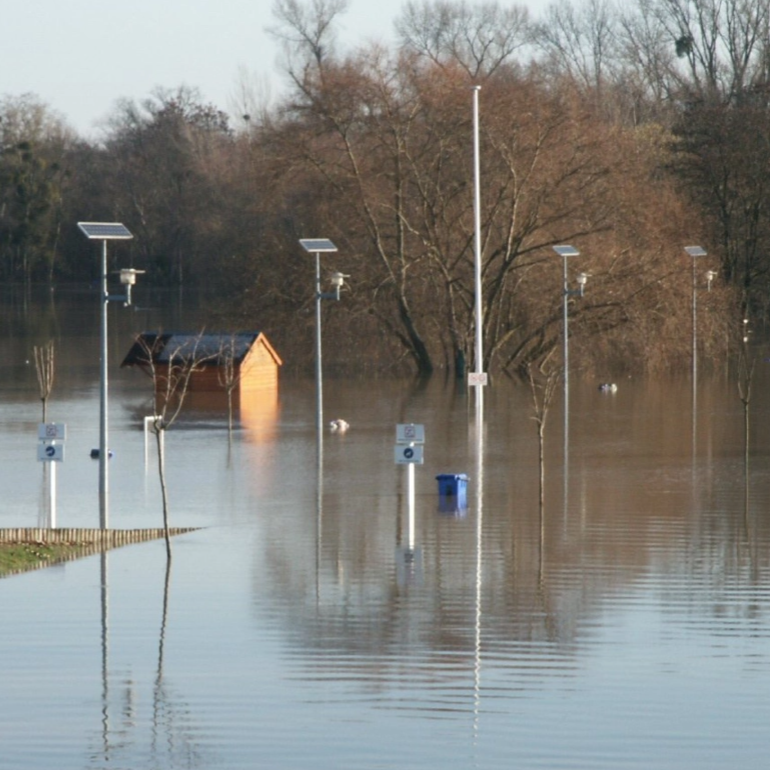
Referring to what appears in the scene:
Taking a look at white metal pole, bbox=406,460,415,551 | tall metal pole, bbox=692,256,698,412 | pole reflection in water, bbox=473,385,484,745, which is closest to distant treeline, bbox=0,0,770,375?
tall metal pole, bbox=692,256,698,412

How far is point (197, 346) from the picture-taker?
4000 centimetres

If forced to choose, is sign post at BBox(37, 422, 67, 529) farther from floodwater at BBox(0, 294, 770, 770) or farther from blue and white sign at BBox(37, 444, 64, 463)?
floodwater at BBox(0, 294, 770, 770)

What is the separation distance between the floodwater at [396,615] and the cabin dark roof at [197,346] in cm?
1157

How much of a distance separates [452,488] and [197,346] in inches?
760

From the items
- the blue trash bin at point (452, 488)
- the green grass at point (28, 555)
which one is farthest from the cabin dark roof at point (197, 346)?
the green grass at point (28, 555)

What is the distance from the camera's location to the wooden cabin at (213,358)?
40094 millimetres

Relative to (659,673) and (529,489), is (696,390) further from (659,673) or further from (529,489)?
(659,673)

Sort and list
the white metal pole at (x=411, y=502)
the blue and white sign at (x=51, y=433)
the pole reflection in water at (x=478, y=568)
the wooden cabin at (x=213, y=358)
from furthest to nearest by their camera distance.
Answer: the wooden cabin at (x=213, y=358) < the blue and white sign at (x=51, y=433) < the white metal pole at (x=411, y=502) < the pole reflection in water at (x=478, y=568)

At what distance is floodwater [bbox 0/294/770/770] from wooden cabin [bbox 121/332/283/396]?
11.5 m

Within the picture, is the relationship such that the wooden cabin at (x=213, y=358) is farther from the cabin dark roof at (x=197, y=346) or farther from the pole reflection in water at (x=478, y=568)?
the pole reflection in water at (x=478, y=568)

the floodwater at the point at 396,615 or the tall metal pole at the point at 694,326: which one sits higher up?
the tall metal pole at the point at 694,326

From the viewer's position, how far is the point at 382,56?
148 ft

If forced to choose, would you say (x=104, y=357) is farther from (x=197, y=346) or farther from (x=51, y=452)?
(x=197, y=346)

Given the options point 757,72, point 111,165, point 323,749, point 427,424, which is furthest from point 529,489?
point 111,165
